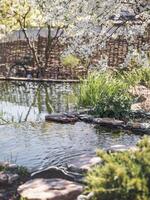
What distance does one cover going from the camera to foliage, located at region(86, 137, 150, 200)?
11.9ft

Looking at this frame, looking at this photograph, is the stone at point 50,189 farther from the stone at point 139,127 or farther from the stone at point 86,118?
the stone at point 86,118

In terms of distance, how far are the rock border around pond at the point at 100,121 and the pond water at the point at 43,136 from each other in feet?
0.66

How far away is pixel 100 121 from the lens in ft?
30.6

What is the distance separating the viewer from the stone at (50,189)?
496 cm

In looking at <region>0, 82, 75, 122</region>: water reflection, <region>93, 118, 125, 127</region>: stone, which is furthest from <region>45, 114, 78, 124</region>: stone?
<region>0, 82, 75, 122</region>: water reflection

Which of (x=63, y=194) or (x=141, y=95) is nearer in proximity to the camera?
(x=63, y=194)

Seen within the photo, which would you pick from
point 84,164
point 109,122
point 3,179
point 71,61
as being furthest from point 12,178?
point 71,61

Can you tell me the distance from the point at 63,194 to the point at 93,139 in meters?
3.26

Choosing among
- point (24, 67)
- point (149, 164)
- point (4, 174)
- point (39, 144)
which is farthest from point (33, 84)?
point (149, 164)

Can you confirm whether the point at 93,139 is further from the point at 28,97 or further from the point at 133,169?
the point at 28,97

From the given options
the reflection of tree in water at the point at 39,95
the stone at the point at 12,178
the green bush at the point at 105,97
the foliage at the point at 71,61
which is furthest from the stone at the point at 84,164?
the foliage at the point at 71,61

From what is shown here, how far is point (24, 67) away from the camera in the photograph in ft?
→ 61.2

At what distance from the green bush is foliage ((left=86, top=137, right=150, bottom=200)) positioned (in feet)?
19.1

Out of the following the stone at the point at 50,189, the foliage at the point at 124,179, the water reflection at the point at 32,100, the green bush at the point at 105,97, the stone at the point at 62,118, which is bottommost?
the water reflection at the point at 32,100
